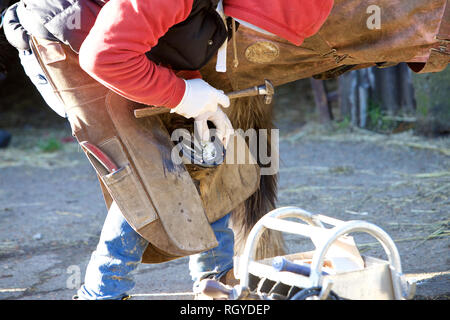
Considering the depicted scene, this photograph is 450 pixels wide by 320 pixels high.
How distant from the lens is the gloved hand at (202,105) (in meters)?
1.42

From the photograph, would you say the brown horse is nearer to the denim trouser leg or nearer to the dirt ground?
the denim trouser leg

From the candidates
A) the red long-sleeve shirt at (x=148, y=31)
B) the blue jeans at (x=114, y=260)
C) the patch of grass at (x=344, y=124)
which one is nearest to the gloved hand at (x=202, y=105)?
the red long-sleeve shirt at (x=148, y=31)

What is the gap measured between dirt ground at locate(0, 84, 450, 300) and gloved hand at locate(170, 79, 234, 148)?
730 millimetres

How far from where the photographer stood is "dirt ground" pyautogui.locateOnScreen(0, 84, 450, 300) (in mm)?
2211

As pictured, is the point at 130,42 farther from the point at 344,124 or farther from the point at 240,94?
the point at 344,124

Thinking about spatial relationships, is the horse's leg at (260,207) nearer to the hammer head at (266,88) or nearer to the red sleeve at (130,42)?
the hammer head at (266,88)

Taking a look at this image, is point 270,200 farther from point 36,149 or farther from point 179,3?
point 36,149

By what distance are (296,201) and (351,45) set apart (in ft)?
5.13

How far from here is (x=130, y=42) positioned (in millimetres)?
1281

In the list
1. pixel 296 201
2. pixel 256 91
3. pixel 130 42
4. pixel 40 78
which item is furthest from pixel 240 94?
pixel 296 201

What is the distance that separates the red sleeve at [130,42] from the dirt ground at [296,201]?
3.04ft

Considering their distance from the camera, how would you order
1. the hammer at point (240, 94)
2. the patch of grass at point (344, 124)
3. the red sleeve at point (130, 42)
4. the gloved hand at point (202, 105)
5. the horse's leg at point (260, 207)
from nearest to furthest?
the red sleeve at point (130, 42)
the gloved hand at point (202, 105)
the hammer at point (240, 94)
the horse's leg at point (260, 207)
the patch of grass at point (344, 124)

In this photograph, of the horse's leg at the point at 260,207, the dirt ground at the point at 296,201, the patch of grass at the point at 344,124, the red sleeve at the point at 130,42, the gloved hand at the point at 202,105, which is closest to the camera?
the red sleeve at the point at 130,42
